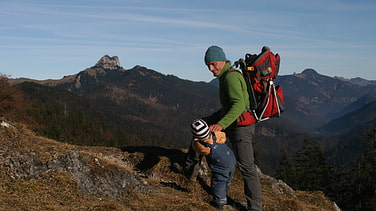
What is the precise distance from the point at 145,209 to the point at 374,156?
46.7 m

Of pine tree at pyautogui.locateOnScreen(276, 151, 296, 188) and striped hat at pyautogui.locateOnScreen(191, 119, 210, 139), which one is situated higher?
striped hat at pyautogui.locateOnScreen(191, 119, 210, 139)

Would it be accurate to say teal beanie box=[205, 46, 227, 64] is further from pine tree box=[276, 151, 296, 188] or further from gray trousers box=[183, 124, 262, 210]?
pine tree box=[276, 151, 296, 188]

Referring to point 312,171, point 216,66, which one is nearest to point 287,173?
point 312,171

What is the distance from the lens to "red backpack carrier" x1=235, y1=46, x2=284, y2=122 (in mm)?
7238

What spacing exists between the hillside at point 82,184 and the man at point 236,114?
4.03 feet

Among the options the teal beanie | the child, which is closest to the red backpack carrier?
the teal beanie

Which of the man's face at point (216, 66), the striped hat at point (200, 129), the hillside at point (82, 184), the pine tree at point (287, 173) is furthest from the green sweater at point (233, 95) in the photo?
the pine tree at point (287, 173)

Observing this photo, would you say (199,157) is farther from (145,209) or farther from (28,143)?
(28,143)

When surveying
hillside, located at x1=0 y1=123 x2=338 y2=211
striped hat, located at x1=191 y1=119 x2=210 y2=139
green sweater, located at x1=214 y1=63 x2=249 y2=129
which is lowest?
hillside, located at x1=0 y1=123 x2=338 y2=211

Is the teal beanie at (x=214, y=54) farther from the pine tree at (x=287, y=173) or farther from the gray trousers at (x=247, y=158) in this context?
the pine tree at (x=287, y=173)

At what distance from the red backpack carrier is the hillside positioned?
9.10 ft

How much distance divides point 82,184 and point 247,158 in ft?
13.4

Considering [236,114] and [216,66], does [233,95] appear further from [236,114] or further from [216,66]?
[216,66]

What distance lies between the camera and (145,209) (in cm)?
735
